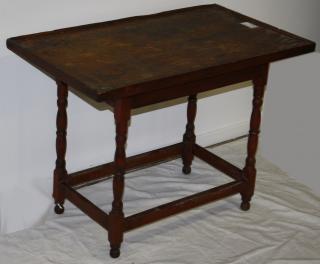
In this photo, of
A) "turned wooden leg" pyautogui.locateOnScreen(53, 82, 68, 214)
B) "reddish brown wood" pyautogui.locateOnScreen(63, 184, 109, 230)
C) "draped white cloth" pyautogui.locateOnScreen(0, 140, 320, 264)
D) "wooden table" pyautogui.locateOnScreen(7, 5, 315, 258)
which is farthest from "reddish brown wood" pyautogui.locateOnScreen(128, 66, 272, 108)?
"draped white cloth" pyautogui.locateOnScreen(0, 140, 320, 264)

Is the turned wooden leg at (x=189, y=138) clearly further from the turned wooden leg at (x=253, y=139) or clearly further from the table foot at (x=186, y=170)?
the turned wooden leg at (x=253, y=139)

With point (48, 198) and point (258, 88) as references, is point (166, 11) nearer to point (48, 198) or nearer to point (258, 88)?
point (258, 88)

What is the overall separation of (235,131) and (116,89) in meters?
1.44

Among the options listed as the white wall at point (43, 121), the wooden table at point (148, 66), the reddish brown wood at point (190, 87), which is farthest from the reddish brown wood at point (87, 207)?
the reddish brown wood at point (190, 87)

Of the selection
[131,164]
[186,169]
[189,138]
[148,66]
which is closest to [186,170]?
[186,169]

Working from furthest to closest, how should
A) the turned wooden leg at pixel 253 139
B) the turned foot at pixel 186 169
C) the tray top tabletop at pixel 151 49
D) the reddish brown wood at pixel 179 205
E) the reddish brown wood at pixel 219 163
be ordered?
the turned foot at pixel 186 169, the reddish brown wood at pixel 219 163, the turned wooden leg at pixel 253 139, the reddish brown wood at pixel 179 205, the tray top tabletop at pixel 151 49

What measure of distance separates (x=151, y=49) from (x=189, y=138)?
697 millimetres

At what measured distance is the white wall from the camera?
2.79 metres

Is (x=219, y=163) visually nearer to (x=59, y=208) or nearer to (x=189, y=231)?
(x=189, y=231)

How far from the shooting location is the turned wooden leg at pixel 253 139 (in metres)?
2.84

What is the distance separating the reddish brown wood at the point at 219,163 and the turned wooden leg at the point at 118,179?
59 centimetres

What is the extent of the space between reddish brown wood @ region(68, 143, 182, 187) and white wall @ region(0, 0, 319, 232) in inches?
5.3

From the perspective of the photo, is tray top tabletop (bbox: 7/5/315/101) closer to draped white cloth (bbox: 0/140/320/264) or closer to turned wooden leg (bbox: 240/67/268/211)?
turned wooden leg (bbox: 240/67/268/211)

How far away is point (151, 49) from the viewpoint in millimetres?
2650
